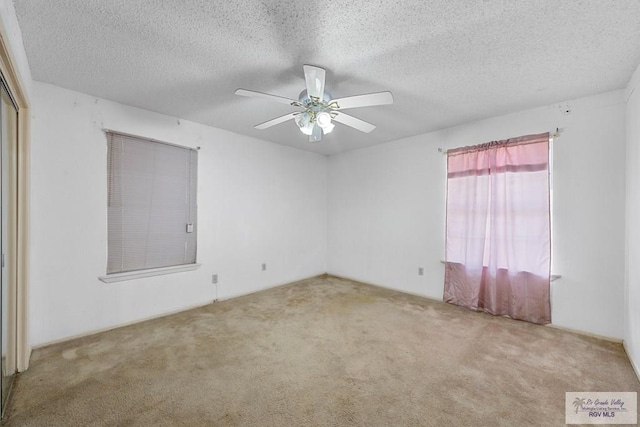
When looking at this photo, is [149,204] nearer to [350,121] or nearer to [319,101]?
[319,101]

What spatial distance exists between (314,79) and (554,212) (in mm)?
2899

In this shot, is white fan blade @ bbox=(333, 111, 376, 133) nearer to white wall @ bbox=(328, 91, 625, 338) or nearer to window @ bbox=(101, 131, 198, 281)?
white wall @ bbox=(328, 91, 625, 338)

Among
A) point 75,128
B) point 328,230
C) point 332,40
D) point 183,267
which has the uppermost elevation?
point 332,40

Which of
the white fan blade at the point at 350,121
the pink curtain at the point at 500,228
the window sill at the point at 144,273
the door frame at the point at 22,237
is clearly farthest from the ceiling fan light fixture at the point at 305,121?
the window sill at the point at 144,273

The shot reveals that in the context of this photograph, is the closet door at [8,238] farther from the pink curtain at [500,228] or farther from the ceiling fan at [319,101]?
the pink curtain at [500,228]

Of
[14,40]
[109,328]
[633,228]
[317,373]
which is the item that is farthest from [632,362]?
[14,40]

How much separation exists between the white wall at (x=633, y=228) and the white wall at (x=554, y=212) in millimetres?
148

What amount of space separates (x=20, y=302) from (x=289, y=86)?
2.76m

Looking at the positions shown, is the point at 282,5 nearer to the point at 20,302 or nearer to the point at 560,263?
the point at 20,302

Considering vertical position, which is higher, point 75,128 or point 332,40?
point 332,40

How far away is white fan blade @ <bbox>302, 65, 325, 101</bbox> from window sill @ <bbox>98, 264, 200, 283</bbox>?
2.67 metres

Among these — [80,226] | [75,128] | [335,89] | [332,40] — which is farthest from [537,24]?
[80,226]

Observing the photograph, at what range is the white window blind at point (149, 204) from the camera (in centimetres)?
283

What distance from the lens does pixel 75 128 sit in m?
2.59
